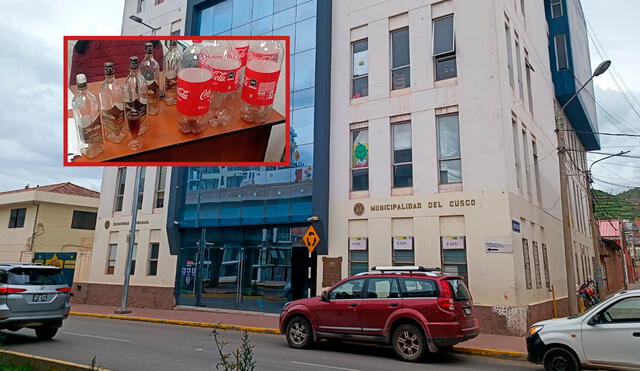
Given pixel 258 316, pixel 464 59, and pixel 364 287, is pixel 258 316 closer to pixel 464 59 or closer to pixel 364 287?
pixel 364 287

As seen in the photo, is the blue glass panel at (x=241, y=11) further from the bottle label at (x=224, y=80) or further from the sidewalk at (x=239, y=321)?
the sidewalk at (x=239, y=321)

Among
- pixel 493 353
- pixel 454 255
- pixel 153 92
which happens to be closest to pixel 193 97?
pixel 153 92

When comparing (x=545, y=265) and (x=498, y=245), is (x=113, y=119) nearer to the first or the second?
(x=498, y=245)

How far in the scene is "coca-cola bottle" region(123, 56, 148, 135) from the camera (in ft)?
42.5

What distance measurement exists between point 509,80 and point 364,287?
376 inches

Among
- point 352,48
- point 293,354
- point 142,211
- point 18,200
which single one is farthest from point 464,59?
point 18,200

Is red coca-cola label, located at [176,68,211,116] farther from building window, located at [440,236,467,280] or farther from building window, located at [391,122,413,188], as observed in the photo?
building window, located at [440,236,467,280]

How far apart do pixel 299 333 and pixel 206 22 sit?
16787mm

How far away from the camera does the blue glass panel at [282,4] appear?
1902cm

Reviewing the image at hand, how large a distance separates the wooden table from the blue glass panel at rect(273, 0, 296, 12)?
20.4 feet

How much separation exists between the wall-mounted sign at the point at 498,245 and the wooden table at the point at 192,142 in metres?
7.68

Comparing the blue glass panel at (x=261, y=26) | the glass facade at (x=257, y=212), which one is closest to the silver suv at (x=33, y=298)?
the glass facade at (x=257, y=212)

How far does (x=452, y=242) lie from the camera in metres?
14.0

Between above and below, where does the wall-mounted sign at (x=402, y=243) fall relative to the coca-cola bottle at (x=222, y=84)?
below
